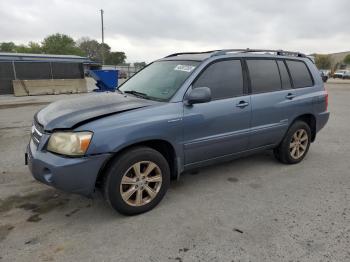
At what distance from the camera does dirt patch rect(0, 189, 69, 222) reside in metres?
3.37

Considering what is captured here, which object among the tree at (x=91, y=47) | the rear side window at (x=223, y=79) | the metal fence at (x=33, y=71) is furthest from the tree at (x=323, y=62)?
the rear side window at (x=223, y=79)

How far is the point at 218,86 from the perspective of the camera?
3828 mm

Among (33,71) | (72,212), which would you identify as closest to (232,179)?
(72,212)

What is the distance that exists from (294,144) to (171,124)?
2.47 metres

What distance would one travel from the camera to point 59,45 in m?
73.0

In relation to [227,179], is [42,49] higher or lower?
higher

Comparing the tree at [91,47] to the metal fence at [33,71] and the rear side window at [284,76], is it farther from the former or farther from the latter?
the rear side window at [284,76]

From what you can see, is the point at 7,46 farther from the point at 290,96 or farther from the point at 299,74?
the point at 290,96

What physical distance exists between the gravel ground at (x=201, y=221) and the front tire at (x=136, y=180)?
15 cm

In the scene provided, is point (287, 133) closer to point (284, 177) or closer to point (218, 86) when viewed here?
point (284, 177)

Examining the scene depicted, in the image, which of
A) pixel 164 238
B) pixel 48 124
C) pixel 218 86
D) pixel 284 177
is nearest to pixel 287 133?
pixel 284 177

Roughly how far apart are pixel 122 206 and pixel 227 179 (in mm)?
1726

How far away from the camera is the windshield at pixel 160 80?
11.9 ft

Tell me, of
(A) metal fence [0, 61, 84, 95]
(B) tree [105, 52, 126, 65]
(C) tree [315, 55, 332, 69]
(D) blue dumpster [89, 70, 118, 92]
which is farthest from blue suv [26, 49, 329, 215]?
(C) tree [315, 55, 332, 69]
